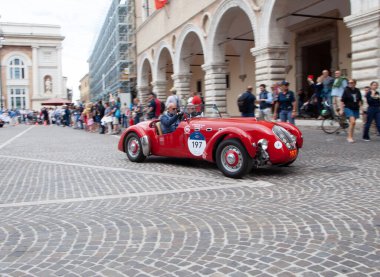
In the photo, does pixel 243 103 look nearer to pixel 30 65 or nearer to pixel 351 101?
pixel 351 101

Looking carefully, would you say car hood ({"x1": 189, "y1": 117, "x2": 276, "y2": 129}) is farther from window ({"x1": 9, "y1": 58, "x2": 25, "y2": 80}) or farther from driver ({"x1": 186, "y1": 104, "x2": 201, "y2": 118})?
window ({"x1": 9, "y1": 58, "x2": 25, "y2": 80})

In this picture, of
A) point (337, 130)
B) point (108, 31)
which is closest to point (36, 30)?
point (108, 31)

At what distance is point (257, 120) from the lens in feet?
22.1

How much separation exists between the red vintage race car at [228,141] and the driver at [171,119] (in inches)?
3.9

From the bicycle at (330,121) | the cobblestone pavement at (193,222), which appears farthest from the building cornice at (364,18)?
the cobblestone pavement at (193,222)

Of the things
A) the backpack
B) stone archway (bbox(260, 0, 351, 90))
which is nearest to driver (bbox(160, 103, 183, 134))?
the backpack

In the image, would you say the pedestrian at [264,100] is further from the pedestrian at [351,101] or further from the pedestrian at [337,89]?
the pedestrian at [351,101]

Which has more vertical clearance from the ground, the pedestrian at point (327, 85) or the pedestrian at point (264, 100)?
the pedestrian at point (327, 85)

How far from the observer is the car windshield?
769cm

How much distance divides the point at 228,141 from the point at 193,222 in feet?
8.56

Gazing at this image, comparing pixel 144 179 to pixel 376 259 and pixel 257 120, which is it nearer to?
pixel 257 120

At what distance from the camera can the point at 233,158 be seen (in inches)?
249

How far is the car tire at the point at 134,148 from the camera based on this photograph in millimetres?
8336

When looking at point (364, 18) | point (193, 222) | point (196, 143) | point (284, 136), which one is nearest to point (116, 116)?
point (364, 18)
